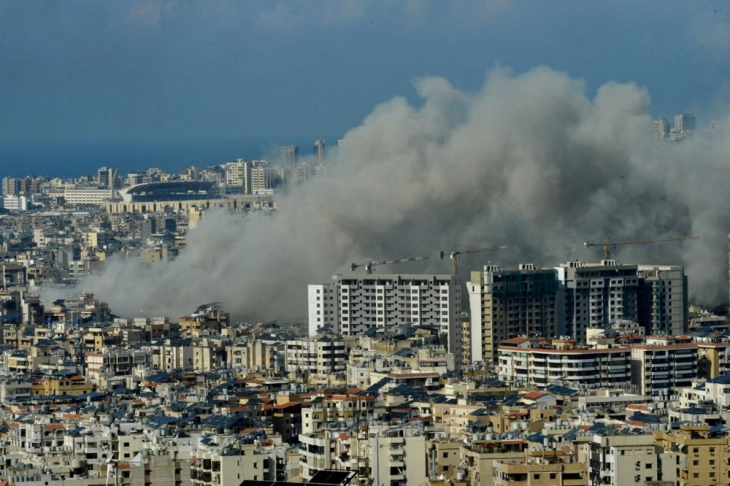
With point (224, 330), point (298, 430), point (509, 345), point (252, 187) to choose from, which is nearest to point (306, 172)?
point (252, 187)

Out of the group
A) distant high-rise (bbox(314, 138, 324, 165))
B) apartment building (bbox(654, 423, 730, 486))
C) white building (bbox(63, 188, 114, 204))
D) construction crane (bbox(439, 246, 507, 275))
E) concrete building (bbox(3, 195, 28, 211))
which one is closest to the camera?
apartment building (bbox(654, 423, 730, 486))

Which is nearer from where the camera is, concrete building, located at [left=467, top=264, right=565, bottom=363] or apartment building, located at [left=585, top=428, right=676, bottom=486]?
apartment building, located at [left=585, top=428, right=676, bottom=486]

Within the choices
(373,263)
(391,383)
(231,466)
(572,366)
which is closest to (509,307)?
(572,366)

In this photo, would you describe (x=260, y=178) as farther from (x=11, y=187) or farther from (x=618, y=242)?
(x=618, y=242)

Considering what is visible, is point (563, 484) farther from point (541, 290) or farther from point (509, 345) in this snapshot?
point (541, 290)

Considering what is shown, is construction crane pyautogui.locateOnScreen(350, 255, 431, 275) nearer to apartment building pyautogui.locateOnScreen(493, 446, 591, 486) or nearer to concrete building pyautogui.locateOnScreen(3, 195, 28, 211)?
apartment building pyautogui.locateOnScreen(493, 446, 591, 486)

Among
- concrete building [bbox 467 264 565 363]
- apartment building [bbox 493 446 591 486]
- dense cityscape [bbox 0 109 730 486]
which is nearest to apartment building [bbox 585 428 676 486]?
dense cityscape [bbox 0 109 730 486]
